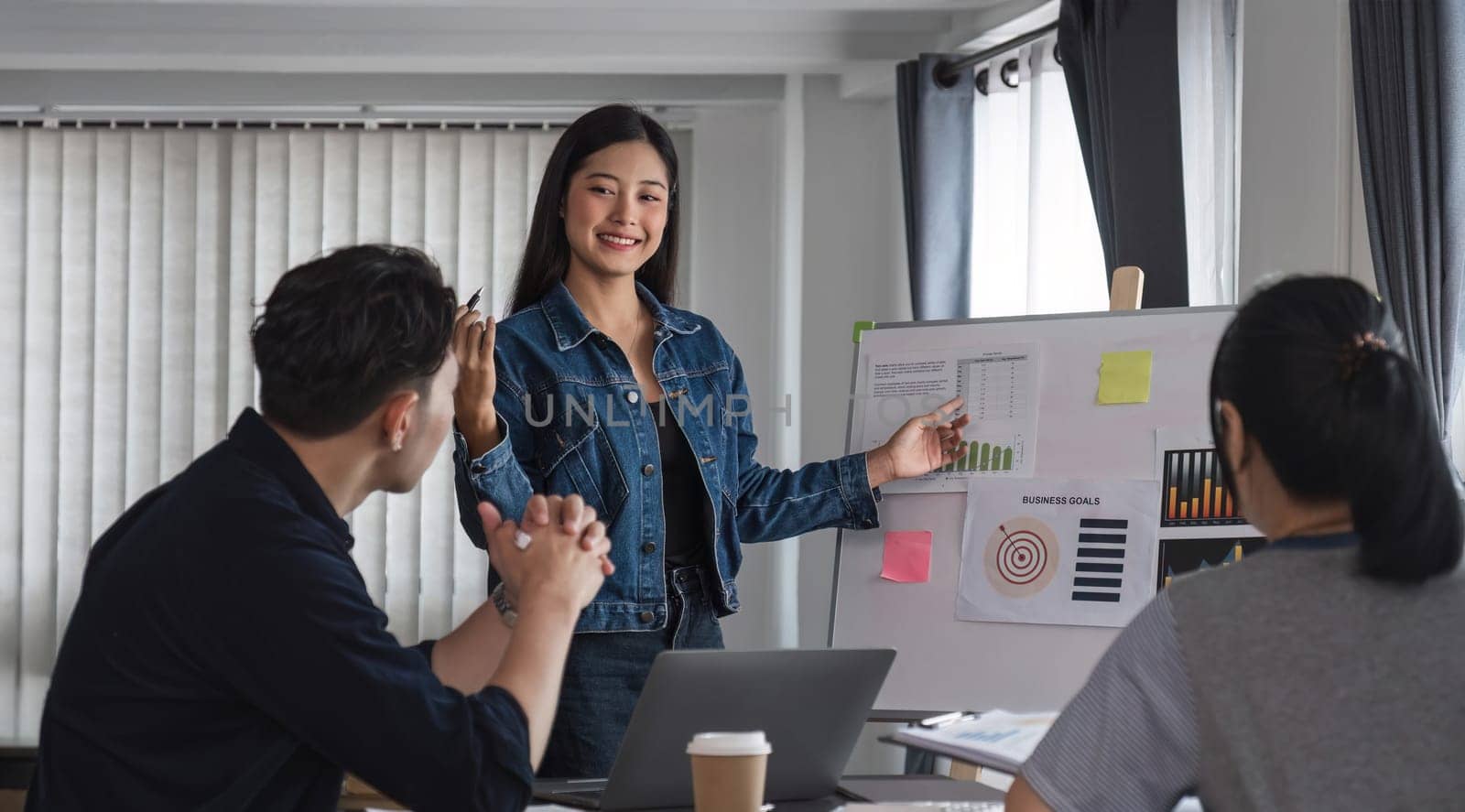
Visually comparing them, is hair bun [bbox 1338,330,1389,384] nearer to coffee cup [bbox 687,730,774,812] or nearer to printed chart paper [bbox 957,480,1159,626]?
coffee cup [bbox 687,730,774,812]

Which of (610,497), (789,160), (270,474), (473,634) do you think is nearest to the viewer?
(270,474)

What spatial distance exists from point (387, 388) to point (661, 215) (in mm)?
1017

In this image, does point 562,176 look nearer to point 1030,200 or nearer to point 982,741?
point 982,741

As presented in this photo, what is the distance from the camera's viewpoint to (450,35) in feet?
12.8

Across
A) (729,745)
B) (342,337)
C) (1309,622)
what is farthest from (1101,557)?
(342,337)

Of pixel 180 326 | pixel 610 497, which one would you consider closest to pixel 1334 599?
pixel 610 497

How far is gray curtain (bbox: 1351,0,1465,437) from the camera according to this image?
2.23 metres

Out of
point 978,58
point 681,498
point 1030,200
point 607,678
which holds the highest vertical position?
point 978,58

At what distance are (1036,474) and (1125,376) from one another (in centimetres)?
21

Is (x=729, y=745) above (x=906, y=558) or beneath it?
beneath

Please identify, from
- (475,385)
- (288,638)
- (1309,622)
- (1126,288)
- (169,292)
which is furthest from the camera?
(169,292)

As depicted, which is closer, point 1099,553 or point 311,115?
point 1099,553

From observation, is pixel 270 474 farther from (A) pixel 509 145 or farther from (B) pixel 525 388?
(A) pixel 509 145

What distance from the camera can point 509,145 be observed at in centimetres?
438
